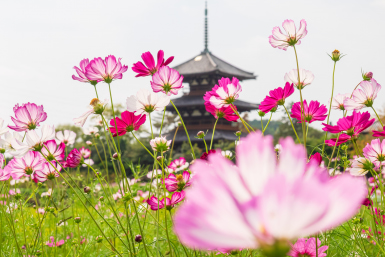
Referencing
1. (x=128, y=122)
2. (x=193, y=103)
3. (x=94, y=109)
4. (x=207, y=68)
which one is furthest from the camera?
(x=207, y=68)

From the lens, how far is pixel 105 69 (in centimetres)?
72

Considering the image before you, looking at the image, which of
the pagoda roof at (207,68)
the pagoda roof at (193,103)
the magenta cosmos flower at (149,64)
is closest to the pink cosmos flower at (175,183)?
the magenta cosmos flower at (149,64)

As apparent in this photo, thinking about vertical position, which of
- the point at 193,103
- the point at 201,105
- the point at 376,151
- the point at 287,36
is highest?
the point at 287,36

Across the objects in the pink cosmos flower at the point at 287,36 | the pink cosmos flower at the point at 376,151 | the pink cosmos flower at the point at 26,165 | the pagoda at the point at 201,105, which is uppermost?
the pink cosmos flower at the point at 287,36

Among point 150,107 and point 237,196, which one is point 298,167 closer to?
point 237,196

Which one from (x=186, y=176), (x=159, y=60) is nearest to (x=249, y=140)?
(x=186, y=176)

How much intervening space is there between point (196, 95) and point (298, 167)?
15892 mm

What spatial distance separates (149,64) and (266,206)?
685 millimetres

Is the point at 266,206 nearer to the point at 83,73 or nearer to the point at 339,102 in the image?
the point at 83,73

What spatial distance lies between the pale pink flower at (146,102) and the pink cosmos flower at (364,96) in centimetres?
45

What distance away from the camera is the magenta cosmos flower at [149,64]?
787 millimetres

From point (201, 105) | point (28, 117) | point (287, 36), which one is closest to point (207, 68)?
point (201, 105)

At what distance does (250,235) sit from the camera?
0.53ft

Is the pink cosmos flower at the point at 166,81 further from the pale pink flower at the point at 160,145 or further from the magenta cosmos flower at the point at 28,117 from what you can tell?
the magenta cosmos flower at the point at 28,117
